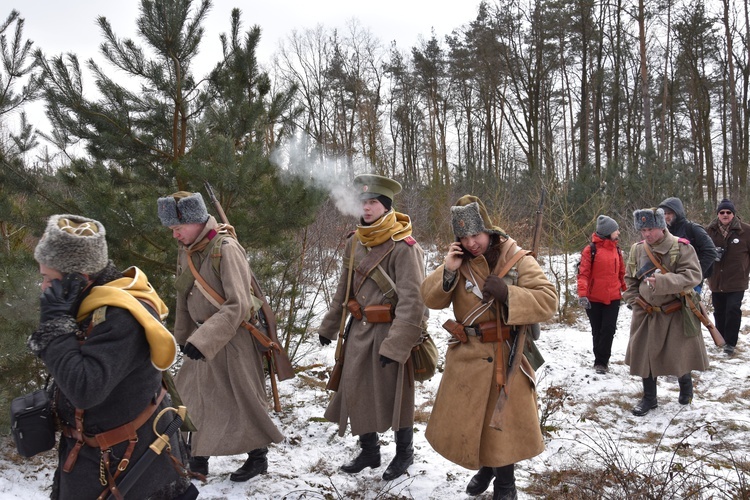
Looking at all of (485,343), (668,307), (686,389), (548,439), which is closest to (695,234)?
(668,307)

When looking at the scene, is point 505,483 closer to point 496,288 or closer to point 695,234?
point 496,288

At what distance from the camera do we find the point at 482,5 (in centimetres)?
2430

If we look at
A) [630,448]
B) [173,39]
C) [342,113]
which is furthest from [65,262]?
[342,113]

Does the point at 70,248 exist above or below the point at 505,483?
above

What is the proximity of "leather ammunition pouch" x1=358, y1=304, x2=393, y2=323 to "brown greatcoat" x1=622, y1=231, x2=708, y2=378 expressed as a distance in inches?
107

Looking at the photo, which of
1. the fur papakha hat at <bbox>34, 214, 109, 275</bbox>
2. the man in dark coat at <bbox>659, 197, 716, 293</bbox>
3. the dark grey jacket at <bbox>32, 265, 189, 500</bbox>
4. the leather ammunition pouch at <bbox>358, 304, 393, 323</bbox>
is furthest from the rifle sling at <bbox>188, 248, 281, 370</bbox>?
the man in dark coat at <bbox>659, 197, 716, 293</bbox>

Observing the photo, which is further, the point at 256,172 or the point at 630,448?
the point at 256,172

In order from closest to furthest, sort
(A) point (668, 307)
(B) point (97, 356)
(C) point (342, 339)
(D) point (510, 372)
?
(B) point (97, 356)
(D) point (510, 372)
(C) point (342, 339)
(A) point (668, 307)

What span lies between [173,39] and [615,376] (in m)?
6.07

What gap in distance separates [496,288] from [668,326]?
3056mm

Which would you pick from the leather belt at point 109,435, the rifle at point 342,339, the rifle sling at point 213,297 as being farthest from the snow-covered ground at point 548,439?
the leather belt at point 109,435

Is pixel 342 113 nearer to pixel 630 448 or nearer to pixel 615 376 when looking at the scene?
pixel 615 376

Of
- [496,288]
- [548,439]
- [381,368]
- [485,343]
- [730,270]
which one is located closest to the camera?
[496,288]

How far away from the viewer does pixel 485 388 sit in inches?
126
